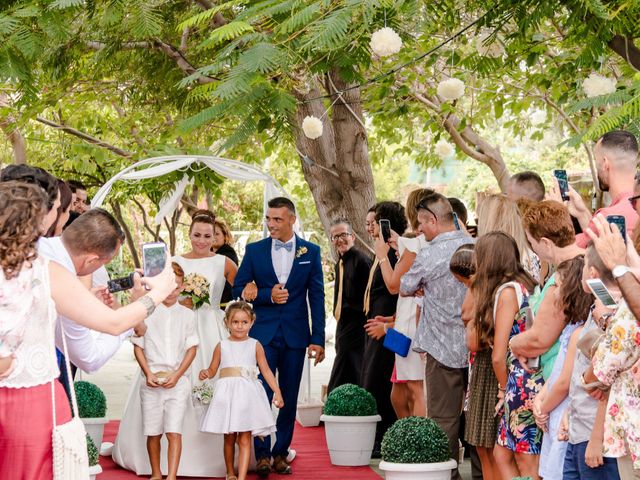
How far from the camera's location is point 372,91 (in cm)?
1185

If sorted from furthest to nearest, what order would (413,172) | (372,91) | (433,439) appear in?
(413,172)
(372,91)
(433,439)

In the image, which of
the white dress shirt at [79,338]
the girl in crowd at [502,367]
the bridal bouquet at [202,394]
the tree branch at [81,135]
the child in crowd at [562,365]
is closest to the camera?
the white dress shirt at [79,338]

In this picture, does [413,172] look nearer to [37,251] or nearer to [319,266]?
[319,266]

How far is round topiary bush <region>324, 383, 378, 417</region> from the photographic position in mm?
9211

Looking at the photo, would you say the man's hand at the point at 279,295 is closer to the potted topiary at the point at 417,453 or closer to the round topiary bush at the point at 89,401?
the round topiary bush at the point at 89,401

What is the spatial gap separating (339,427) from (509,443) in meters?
3.36

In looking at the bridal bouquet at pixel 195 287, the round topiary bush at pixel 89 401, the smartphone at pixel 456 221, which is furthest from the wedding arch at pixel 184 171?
the smartphone at pixel 456 221

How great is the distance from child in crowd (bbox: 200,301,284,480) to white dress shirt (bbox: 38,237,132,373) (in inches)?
153

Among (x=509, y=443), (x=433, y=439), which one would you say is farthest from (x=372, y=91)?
(x=509, y=443)

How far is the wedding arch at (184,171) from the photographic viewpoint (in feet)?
34.7

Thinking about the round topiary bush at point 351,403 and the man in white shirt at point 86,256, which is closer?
the man in white shirt at point 86,256

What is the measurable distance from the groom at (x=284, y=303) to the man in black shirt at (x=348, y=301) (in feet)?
2.12

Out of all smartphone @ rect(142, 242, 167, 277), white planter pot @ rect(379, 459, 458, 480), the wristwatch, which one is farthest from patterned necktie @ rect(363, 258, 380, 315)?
the wristwatch

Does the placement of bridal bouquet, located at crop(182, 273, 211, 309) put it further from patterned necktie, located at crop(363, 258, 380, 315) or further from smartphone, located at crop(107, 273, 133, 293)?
smartphone, located at crop(107, 273, 133, 293)
